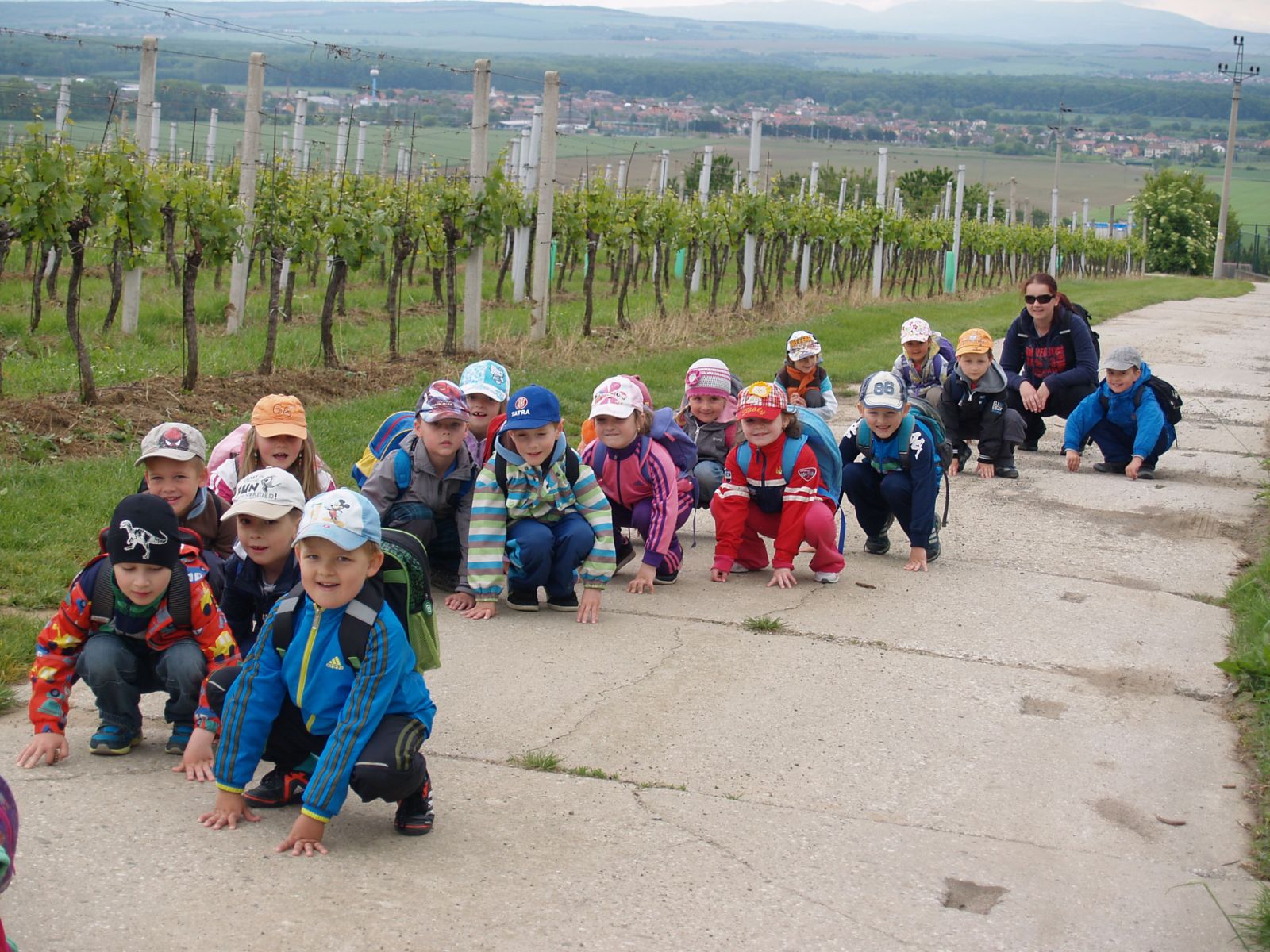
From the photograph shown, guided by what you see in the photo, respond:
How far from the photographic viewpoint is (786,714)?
550 centimetres

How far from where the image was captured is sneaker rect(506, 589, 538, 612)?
6.80 meters

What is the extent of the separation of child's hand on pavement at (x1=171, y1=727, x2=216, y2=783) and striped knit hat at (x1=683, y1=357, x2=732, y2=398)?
4146 mm

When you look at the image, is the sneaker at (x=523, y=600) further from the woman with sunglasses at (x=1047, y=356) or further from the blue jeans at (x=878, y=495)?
the woman with sunglasses at (x=1047, y=356)

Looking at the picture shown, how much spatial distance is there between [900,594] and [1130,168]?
16454 centimetres

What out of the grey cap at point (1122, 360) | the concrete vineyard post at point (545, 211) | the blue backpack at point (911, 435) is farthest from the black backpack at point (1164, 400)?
the concrete vineyard post at point (545, 211)

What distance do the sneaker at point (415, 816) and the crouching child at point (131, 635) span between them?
717mm

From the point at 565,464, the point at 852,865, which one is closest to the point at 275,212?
the point at 565,464

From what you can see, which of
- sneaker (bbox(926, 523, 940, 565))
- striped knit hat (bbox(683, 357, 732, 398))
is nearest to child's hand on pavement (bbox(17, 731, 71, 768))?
striped knit hat (bbox(683, 357, 732, 398))

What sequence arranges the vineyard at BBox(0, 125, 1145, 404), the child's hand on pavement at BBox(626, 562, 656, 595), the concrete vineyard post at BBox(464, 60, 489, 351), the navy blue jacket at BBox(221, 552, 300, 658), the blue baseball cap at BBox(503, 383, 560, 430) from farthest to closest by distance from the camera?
the concrete vineyard post at BBox(464, 60, 489, 351), the vineyard at BBox(0, 125, 1145, 404), the child's hand on pavement at BBox(626, 562, 656, 595), the blue baseball cap at BBox(503, 383, 560, 430), the navy blue jacket at BBox(221, 552, 300, 658)

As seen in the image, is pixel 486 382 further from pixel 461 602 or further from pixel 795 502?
pixel 795 502

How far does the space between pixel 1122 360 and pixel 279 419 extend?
7206 millimetres

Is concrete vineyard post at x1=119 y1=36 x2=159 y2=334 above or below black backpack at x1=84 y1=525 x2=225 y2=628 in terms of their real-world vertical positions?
above

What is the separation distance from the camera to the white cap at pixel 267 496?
4.61m

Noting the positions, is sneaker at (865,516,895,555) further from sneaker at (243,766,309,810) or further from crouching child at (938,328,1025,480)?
sneaker at (243,766,309,810)
